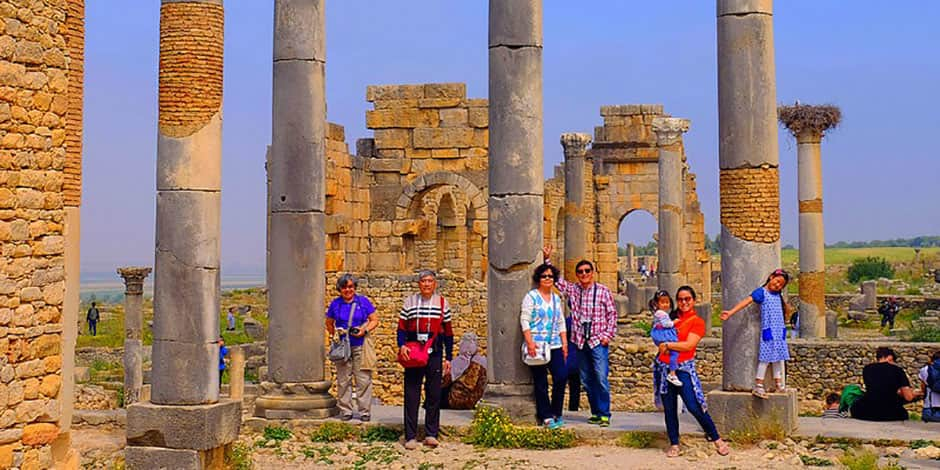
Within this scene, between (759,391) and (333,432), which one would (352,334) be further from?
(759,391)

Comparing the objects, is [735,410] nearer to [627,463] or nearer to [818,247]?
[627,463]

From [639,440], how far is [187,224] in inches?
191

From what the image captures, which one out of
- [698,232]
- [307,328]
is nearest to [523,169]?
[307,328]

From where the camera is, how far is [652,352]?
20453 millimetres

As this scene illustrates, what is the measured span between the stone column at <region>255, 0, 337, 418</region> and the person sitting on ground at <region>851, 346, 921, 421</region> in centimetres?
590

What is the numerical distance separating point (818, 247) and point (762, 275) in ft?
51.9

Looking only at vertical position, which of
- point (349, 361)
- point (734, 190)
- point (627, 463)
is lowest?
point (627, 463)

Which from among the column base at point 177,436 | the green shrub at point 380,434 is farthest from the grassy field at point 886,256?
the column base at point 177,436

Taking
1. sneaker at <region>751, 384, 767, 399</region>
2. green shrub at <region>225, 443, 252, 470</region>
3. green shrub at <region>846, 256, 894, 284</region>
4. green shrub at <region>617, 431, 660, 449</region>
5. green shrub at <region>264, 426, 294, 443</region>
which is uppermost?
green shrub at <region>846, 256, 894, 284</region>

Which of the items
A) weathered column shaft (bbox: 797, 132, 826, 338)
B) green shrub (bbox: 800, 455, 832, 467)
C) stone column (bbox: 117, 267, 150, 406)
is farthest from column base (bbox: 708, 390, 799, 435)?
weathered column shaft (bbox: 797, 132, 826, 338)

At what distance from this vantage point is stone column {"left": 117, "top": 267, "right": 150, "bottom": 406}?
20.5 metres

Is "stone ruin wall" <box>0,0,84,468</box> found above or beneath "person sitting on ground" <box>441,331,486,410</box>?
above

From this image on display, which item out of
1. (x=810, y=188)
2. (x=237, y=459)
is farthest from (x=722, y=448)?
(x=810, y=188)

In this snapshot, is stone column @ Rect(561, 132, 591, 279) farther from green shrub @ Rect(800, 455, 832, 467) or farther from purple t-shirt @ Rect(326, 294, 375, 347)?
green shrub @ Rect(800, 455, 832, 467)
